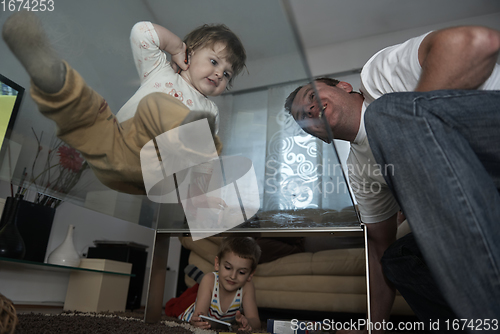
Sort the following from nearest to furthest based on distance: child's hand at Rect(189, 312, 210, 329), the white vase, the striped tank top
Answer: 1. child's hand at Rect(189, 312, 210, 329)
2. the striped tank top
3. the white vase

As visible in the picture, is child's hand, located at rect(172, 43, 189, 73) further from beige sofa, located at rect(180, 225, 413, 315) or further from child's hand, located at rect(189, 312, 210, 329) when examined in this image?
beige sofa, located at rect(180, 225, 413, 315)

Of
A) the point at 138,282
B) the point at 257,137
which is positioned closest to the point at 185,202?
the point at 257,137

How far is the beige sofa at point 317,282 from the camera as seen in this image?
135 centimetres

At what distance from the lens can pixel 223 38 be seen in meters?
0.43

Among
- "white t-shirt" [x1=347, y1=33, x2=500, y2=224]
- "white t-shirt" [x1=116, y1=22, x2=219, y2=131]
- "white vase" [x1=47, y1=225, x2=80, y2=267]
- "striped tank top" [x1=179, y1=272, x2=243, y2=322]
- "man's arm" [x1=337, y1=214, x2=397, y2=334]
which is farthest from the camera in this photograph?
"white vase" [x1=47, y1=225, x2=80, y2=267]

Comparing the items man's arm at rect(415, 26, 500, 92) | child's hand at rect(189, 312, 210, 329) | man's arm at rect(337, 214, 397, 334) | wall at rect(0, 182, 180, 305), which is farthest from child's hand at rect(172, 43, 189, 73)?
wall at rect(0, 182, 180, 305)

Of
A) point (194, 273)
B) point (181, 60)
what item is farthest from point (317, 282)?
point (181, 60)

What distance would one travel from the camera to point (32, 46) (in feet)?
1.33

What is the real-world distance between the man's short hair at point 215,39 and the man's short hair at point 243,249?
39.0 inches

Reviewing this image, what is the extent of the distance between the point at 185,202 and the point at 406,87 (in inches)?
20.9

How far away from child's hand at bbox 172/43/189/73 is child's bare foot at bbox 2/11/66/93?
139 mm

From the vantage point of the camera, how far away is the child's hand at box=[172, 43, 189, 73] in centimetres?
43

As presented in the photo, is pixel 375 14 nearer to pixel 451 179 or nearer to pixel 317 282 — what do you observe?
pixel 317 282

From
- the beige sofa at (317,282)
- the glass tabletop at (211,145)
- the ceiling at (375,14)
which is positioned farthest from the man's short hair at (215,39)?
the ceiling at (375,14)
